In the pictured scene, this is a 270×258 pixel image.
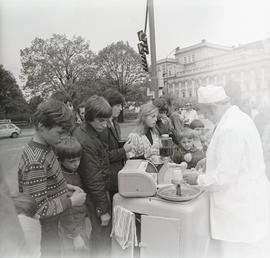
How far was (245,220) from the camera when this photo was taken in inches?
63.7

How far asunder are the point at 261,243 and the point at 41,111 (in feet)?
5.05

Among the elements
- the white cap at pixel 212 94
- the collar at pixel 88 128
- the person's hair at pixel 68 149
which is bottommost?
the person's hair at pixel 68 149

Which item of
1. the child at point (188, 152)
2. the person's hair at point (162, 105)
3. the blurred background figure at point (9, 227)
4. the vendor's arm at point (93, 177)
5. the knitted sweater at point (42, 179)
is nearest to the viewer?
the blurred background figure at point (9, 227)

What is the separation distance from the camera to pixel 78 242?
5.02ft

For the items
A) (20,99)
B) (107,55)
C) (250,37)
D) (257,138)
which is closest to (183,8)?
(250,37)

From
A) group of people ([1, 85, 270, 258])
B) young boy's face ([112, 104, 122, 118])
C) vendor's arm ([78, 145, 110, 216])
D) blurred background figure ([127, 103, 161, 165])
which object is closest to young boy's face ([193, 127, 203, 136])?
blurred background figure ([127, 103, 161, 165])

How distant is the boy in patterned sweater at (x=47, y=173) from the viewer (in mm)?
1162

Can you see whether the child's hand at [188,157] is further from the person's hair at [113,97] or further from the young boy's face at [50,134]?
the young boy's face at [50,134]

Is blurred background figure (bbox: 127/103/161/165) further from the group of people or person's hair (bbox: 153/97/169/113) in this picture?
person's hair (bbox: 153/97/169/113)

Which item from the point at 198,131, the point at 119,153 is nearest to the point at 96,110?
the point at 119,153

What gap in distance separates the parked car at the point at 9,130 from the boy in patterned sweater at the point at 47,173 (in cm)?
35

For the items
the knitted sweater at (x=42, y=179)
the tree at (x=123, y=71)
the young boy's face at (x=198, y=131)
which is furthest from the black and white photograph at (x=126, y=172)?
the tree at (x=123, y=71)

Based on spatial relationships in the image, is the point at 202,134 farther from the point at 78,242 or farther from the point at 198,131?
the point at 78,242

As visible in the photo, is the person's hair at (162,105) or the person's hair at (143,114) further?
the person's hair at (162,105)
